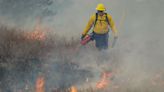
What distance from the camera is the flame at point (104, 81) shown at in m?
9.34

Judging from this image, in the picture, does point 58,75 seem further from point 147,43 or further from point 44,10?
point 44,10

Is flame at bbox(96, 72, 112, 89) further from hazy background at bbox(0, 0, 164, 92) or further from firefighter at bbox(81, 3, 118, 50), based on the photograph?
firefighter at bbox(81, 3, 118, 50)

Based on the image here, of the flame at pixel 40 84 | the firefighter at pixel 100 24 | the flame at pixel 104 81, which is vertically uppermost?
the firefighter at pixel 100 24

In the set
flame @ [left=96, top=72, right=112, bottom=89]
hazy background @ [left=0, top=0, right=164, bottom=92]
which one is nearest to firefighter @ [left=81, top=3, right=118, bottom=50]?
hazy background @ [left=0, top=0, right=164, bottom=92]

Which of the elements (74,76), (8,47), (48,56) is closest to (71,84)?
(74,76)

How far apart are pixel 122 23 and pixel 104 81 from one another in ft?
20.9

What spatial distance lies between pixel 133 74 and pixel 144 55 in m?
1.86

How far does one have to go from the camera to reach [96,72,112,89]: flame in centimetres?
934

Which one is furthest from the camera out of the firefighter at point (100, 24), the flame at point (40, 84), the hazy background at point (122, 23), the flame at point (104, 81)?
the hazy background at point (122, 23)

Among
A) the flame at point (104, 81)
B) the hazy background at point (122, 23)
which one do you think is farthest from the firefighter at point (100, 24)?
the flame at point (104, 81)

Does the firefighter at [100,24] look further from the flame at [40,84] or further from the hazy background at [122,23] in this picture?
the flame at [40,84]

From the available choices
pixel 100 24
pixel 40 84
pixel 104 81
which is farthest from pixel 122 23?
pixel 40 84

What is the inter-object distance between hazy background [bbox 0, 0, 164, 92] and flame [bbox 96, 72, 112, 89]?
0.30m

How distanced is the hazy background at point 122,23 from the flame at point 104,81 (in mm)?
304
